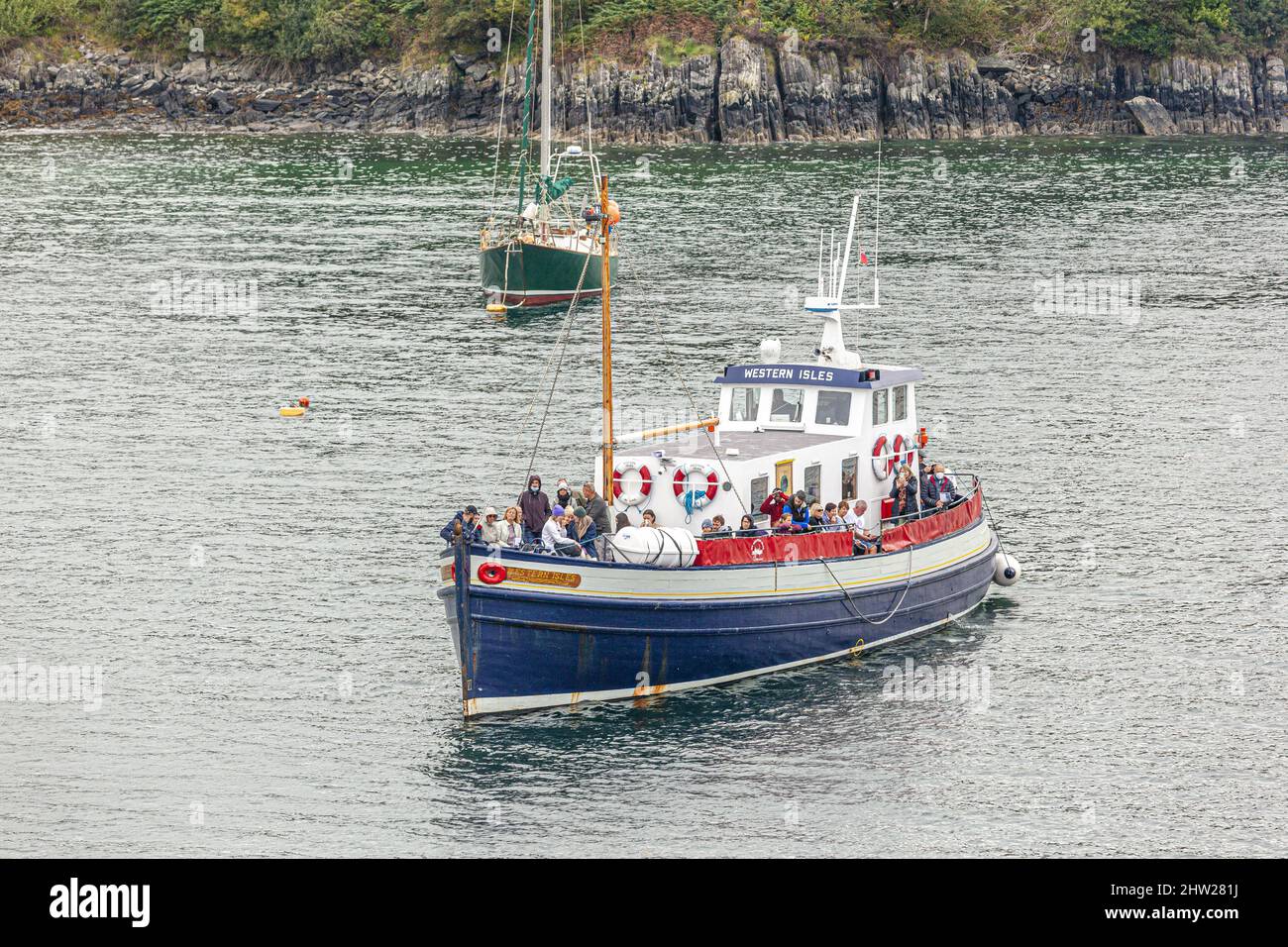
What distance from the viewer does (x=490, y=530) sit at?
36.1 meters

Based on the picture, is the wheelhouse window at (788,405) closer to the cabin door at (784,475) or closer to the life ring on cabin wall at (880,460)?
the life ring on cabin wall at (880,460)

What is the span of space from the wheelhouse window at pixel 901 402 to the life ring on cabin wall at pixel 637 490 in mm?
7545

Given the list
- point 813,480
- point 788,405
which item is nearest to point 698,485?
point 813,480

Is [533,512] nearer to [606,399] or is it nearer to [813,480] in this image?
[606,399]

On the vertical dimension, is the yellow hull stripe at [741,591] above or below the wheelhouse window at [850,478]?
below

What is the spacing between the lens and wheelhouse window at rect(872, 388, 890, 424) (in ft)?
140

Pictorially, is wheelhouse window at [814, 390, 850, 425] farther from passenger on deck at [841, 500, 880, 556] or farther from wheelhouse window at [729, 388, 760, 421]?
passenger on deck at [841, 500, 880, 556]

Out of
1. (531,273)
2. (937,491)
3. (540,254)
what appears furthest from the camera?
(540,254)

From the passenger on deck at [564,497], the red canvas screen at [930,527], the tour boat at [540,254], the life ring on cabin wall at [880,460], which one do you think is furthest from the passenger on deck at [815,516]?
the tour boat at [540,254]

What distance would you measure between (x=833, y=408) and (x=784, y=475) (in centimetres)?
284

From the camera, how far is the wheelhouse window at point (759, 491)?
1560 inches
